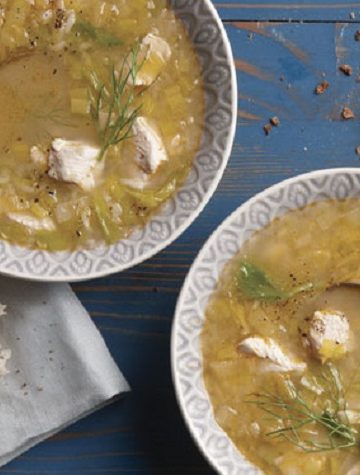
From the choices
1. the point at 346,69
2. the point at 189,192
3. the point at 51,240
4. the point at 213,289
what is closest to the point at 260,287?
the point at 213,289

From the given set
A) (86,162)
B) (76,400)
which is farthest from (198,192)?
(76,400)

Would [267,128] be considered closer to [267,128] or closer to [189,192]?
[267,128]

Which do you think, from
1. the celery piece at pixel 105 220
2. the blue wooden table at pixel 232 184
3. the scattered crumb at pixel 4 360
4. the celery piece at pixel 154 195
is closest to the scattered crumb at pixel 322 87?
the blue wooden table at pixel 232 184

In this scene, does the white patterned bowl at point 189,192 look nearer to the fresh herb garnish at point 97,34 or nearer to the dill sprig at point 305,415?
the fresh herb garnish at point 97,34

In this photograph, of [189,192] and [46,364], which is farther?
[46,364]

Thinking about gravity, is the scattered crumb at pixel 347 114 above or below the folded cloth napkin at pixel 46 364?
above

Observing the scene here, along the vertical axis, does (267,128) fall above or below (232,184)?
above
